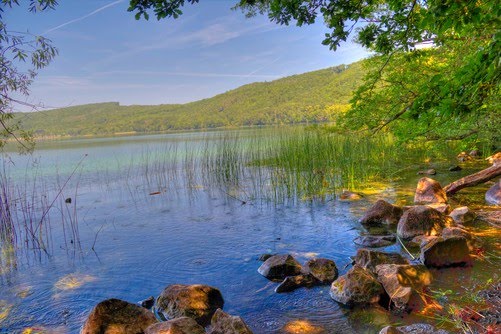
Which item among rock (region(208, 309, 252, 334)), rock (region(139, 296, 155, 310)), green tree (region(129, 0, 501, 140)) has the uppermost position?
green tree (region(129, 0, 501, 140))

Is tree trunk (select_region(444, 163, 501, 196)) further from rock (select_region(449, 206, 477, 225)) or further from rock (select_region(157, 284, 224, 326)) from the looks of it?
rock (select_region(157, 284, 224, 326))

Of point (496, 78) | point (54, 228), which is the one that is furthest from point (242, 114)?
point (496, 78)

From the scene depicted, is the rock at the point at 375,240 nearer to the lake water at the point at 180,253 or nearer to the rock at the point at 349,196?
the lake water at the point at 180,253

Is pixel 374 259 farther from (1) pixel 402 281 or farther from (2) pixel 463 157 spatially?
(2) pixel 463 157

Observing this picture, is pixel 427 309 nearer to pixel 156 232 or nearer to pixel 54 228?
pixel 156 232

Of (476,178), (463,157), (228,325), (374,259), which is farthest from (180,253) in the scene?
(463,157)

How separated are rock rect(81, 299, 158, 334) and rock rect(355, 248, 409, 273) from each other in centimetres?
223

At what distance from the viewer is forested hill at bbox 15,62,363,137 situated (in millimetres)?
58031

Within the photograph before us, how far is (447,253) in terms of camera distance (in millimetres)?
3754

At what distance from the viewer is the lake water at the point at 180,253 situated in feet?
10.9

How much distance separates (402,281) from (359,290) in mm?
407

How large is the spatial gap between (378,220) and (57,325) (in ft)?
14.9

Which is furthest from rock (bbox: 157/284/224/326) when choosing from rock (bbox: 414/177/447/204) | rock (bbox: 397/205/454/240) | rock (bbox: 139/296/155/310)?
rock (bbox: 414/177/447/204)

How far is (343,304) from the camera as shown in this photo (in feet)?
10.5
